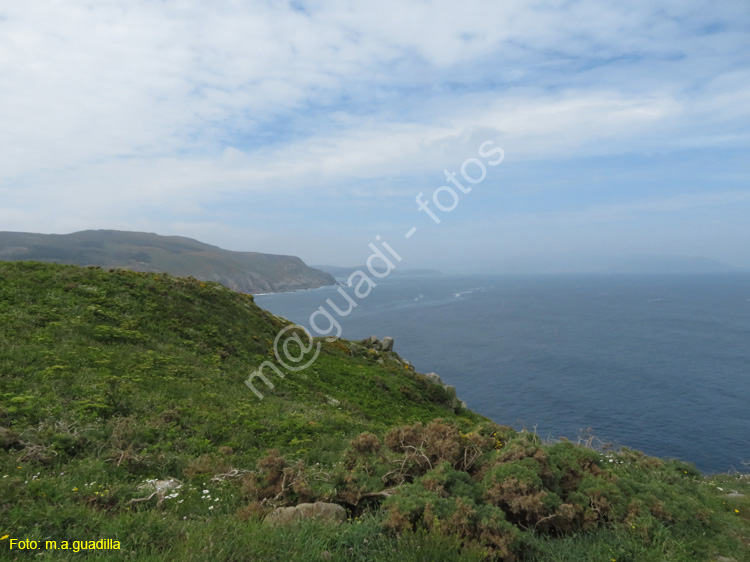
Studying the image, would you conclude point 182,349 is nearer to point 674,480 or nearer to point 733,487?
point 674,480

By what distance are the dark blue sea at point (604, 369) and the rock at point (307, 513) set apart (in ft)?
156

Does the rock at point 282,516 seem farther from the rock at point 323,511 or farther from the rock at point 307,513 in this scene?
the rock at point 323,511

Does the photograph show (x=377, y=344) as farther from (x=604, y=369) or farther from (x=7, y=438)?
(x=604, y=369)

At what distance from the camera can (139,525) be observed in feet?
23.6

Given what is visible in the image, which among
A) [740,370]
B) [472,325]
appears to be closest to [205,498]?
[740,370]

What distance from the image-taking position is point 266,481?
9438 millimetres

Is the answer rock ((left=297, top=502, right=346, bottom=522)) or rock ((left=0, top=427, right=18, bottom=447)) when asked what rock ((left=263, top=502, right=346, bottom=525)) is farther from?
rock ((left=0, top=427, right=18, bottom=447))

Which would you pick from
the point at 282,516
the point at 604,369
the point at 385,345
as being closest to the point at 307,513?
the point at 282,516

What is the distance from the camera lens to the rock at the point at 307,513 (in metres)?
7.83

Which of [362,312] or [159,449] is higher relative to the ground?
[159,449]

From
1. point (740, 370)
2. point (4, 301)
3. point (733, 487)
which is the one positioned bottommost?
point (740, 370)

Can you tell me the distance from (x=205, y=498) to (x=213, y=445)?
3.61 meters

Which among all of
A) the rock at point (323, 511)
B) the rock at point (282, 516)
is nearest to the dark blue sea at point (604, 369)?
the rock at point (323, 511)

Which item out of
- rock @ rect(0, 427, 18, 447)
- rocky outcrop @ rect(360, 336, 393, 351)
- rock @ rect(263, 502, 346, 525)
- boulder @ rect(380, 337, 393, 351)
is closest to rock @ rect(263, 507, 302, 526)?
rock @ rect(263, 502, 346, 525)
